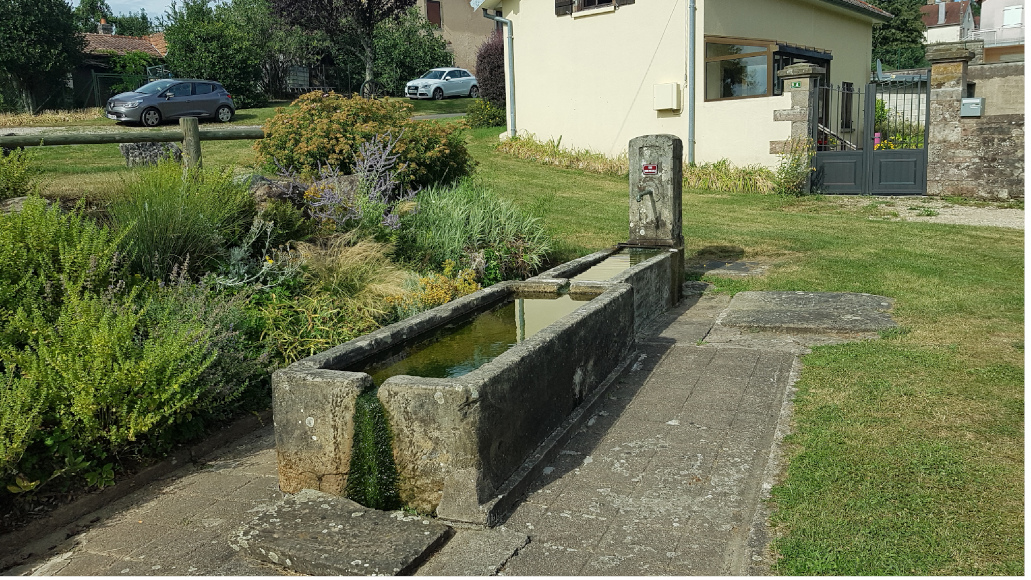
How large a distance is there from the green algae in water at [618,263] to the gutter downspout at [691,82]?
8.22 m

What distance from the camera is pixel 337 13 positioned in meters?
28.3

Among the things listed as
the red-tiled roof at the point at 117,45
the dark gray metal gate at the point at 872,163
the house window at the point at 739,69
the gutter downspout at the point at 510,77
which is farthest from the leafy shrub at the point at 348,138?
the red-tiled roof at the point at 117,45

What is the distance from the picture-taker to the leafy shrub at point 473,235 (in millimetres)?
7379

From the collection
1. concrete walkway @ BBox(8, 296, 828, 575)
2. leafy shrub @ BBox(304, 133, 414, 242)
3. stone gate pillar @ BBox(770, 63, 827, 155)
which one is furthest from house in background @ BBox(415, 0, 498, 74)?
concrete walkway @ BBox(8, 296, 828, 575)

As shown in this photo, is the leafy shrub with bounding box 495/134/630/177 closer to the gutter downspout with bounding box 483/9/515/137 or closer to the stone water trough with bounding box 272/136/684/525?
the gutter downspout with bounding box 483/9/515/137

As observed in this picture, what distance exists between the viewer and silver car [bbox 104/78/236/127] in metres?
18.8

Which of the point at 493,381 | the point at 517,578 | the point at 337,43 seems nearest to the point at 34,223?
the point at 493,381

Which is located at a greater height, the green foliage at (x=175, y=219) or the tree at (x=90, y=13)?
the tree at (x=90, y=13)

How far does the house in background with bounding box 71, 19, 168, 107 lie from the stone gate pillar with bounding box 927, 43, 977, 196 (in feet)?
80.4

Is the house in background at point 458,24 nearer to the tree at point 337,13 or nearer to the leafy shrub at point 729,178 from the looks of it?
the tree at point 337,13

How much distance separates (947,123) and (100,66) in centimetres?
2890

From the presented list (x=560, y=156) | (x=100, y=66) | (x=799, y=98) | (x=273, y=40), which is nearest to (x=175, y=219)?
(x=799, y=98)

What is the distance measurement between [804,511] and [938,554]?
0.53 m

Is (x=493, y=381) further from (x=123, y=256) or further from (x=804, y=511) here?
(x=123, y=256)
